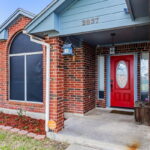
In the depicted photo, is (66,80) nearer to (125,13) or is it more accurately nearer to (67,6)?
(67,6)

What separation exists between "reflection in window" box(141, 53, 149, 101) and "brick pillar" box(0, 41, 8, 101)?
495 cm

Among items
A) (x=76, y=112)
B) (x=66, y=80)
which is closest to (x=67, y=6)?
(x=66, y=80)

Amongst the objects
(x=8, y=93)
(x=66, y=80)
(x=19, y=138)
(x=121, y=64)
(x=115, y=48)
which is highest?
(x=115, y=48)

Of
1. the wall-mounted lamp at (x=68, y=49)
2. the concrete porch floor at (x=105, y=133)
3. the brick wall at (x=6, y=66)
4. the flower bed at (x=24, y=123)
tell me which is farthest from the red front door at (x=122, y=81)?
the brick wall at (x=6, y=66)

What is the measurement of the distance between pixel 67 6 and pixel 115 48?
8.79 ft

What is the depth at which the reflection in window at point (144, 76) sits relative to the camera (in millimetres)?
5078

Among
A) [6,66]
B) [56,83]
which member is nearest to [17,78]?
[6,66]

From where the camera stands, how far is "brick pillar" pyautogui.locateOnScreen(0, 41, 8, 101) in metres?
5.55

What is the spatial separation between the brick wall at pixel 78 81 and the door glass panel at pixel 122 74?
123 centimetres

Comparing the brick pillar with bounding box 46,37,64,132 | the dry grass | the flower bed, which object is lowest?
the dry grass

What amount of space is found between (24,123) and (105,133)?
96.6 inches

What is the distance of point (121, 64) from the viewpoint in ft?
18.2

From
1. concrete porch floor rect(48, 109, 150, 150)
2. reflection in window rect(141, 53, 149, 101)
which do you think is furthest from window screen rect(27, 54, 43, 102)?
reflection in window rect(141, 53, 149, 101)

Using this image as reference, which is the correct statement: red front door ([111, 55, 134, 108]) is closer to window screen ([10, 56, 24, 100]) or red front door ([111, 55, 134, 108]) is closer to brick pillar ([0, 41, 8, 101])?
window screen ([10, 56, 24, 100])
